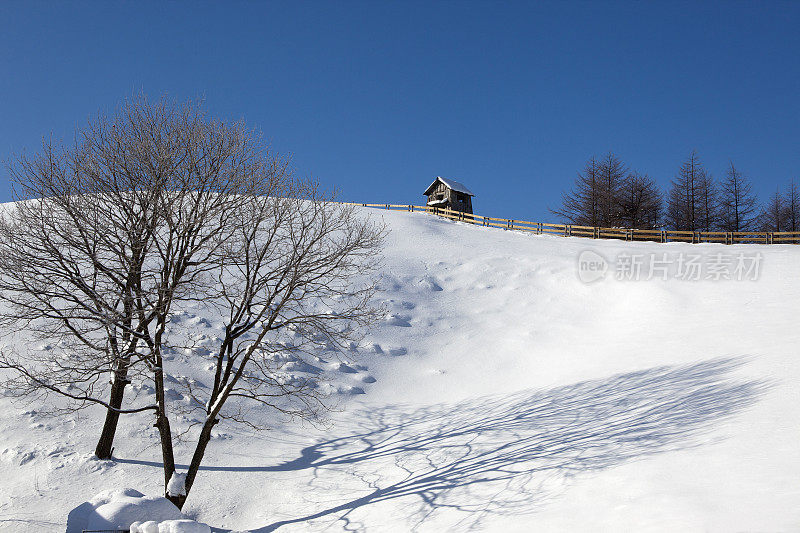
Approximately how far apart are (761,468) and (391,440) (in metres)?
7.94

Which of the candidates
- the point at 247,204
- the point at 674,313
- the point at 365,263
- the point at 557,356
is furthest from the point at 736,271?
the point at 247,204

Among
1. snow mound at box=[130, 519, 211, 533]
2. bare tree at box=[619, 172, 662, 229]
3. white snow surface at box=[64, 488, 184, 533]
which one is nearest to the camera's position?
snow mound at box=[130, 519, 211, 533]

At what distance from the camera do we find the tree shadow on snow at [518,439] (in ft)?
26.8

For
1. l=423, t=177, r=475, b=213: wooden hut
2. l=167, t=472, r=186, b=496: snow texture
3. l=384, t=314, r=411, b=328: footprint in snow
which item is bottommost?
l=167, t=472, r=186, b=496: snow texture

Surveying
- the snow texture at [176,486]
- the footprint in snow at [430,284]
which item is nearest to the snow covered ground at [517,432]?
Result: the footprint in snow at [430,284]

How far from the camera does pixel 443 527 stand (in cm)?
754

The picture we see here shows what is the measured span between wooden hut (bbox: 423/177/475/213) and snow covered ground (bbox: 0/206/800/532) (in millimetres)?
23499

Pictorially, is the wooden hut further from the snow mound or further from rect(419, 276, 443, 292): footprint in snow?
the snow mound

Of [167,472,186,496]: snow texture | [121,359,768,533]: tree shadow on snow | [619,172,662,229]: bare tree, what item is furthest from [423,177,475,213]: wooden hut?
[167,472,186,496]: snow texture

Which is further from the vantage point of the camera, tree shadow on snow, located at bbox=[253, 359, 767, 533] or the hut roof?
the hut roof

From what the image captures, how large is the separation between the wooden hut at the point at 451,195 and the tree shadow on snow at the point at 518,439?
31.5m

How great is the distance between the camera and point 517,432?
10797 millimetres

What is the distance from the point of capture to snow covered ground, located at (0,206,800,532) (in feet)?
22.6

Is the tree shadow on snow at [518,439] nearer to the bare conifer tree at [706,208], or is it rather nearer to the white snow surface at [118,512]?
the white snow surface at [118,512]
